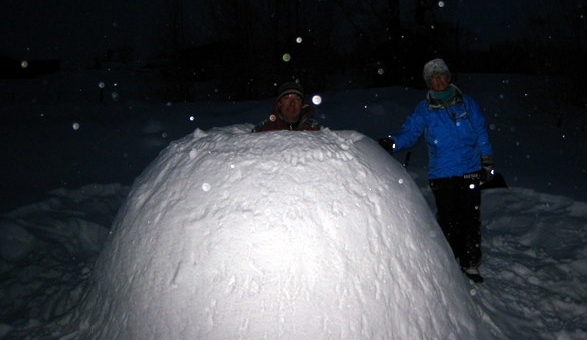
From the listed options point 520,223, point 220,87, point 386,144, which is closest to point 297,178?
point 386,144

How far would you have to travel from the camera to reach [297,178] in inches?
77.3

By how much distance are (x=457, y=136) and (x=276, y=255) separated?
2163 millimetres

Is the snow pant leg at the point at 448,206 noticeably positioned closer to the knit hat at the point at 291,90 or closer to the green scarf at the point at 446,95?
the green scarf at the point at 446,95

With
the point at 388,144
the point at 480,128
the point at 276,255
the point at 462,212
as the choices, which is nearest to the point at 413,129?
the point at 388,144

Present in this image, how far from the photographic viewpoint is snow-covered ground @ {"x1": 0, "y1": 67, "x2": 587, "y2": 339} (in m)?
2.85

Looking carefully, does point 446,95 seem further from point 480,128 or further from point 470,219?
point 470,219

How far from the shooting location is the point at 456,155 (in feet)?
10.5

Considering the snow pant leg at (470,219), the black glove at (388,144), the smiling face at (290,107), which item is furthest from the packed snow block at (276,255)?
the snow pant leg at (470,219)

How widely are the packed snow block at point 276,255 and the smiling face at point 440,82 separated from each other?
123 centimetres

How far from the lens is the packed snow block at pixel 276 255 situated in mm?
1700

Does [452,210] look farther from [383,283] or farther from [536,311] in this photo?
[383,283]

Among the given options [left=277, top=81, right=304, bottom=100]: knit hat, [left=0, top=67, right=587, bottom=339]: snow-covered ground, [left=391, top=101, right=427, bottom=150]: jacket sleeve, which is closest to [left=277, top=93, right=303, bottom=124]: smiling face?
[left=277, top=81, right=304, bottom=100]: knit hat

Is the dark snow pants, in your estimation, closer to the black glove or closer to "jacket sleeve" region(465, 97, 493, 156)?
"jacket sleeve" region(465, 97, 493, 156)

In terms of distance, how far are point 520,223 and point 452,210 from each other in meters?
2.11
